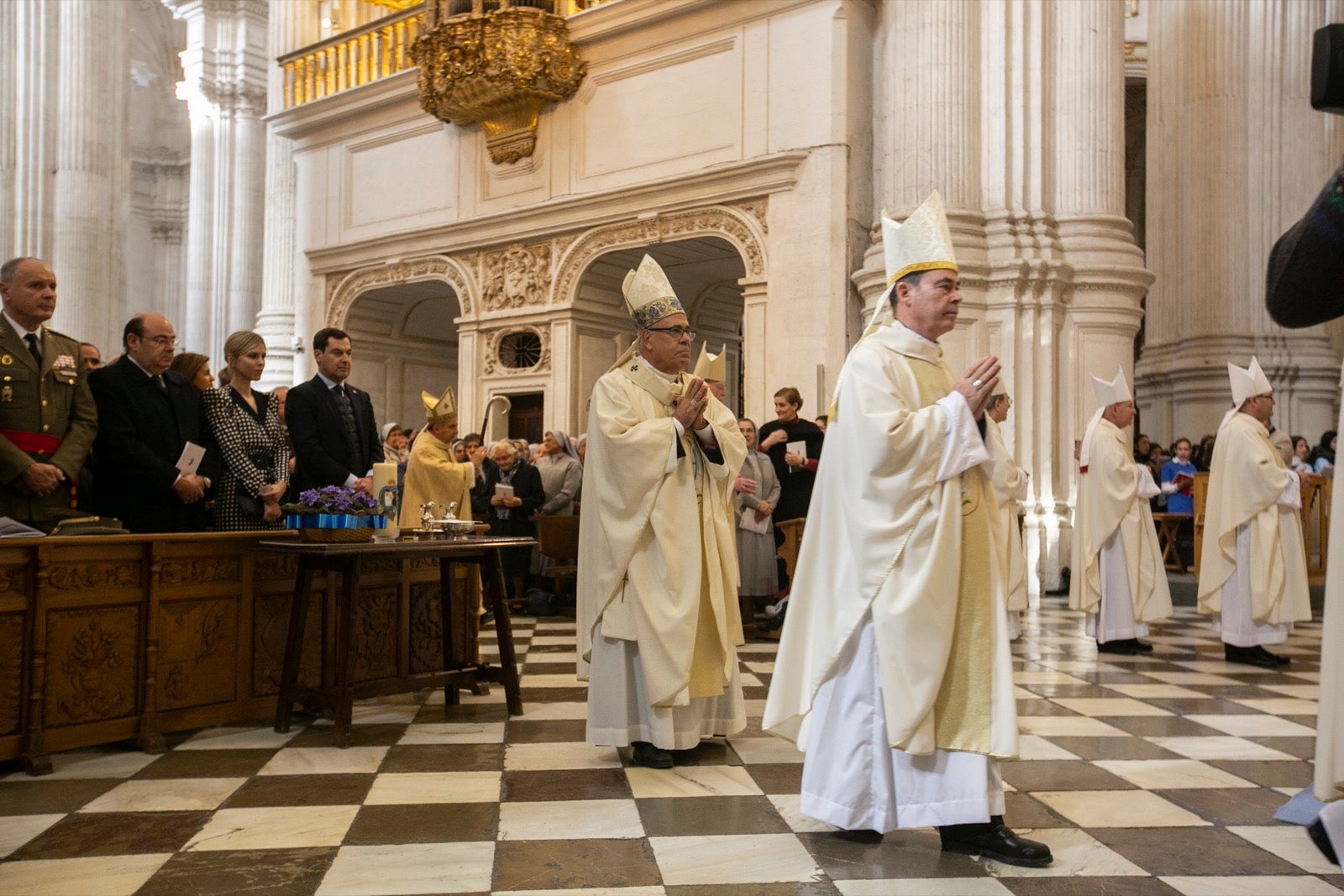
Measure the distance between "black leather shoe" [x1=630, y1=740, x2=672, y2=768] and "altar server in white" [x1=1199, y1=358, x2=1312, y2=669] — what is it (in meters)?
4.28

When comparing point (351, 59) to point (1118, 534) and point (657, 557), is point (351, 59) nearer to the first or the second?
point (1118, 534)

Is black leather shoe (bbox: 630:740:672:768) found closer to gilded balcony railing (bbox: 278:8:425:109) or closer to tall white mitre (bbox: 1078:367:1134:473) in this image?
tall white mitre (bbox: 1078:367:1134:473)

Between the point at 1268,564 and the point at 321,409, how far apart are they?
5.43 m

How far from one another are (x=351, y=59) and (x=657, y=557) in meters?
13.0

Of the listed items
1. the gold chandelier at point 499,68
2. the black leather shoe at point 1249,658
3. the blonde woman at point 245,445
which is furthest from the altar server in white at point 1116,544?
the gold chandelier at point 499,68

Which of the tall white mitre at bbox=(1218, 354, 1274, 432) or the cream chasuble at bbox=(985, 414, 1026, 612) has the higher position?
the tall white mitre at bbox=(1218, 354, 1274, 432)

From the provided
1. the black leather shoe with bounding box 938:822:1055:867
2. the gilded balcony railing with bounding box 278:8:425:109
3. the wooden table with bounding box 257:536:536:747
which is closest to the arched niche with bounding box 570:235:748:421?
the gilded balcony railing with bounding box 278:8:425:109

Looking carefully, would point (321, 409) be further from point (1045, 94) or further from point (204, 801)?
point (1045, 94)

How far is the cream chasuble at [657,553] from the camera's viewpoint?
13.6ft

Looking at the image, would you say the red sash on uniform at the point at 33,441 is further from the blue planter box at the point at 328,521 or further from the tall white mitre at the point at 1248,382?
the tall white mitre at the point at 1248,382

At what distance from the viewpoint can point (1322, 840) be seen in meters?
1.29

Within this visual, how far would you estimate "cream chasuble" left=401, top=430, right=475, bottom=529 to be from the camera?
24.6ft

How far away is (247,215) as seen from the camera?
22281 mm

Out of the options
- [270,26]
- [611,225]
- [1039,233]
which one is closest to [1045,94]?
[1039,233]
